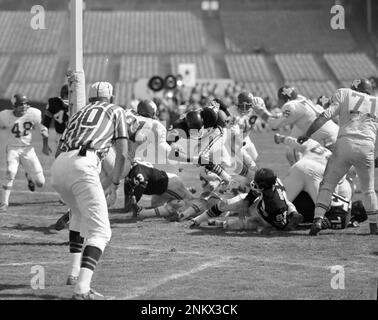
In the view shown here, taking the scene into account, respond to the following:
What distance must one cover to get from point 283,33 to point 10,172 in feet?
132

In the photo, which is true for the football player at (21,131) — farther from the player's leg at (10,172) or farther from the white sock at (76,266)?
the white sock at (76,266)

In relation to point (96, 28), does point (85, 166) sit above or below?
below

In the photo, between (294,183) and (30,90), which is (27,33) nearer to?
(30,90)

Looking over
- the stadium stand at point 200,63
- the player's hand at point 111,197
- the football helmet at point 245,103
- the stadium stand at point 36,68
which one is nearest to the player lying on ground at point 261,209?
the player's hand at point 111,197

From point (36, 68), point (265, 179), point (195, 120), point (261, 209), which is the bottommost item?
point (261, 209)

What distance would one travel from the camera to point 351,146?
37.8 ft

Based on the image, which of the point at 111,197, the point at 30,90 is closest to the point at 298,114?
the point at 111,197

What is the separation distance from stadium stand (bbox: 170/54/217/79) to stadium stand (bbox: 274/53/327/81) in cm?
398

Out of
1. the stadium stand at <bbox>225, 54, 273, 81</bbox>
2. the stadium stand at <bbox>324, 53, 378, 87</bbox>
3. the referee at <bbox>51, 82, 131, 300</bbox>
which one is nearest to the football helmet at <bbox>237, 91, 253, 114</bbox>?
the referee at <bbox>51, 82, 131, 300</bbox>

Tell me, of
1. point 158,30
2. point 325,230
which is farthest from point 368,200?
point 158,30

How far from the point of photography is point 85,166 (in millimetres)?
8211

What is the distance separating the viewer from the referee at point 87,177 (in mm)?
7950
